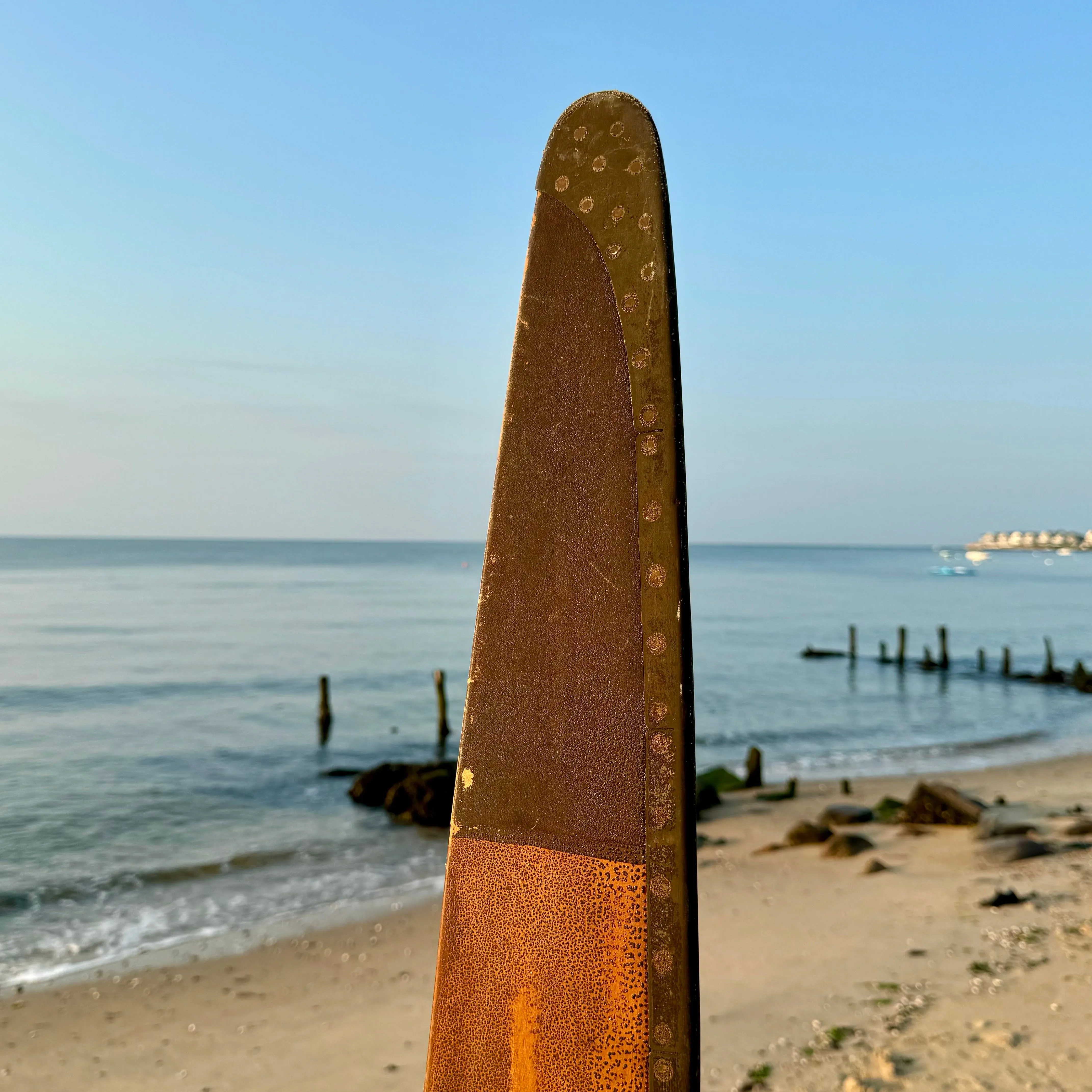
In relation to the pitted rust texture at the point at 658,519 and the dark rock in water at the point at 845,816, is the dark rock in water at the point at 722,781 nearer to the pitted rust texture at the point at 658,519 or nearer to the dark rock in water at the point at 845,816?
the dark rock in water at the point at 845,816

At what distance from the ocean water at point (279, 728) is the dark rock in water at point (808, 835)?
182 inches

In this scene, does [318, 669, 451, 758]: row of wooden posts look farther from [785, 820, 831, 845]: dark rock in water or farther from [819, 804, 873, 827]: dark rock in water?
[785, 820, 831, 845]: dark rock in water

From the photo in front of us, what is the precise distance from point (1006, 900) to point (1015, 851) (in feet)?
6.56

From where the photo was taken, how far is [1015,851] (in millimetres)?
9500

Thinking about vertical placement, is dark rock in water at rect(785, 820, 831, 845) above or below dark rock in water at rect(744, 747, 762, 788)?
above

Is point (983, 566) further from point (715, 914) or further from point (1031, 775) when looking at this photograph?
point (715, 914)

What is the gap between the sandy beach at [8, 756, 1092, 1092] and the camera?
5.03 meters

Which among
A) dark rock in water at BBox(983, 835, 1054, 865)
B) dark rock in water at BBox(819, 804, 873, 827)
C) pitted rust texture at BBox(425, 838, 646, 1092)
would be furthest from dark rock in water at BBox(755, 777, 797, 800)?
pitted rust texture at BBox(425, 838, 646, 1092)

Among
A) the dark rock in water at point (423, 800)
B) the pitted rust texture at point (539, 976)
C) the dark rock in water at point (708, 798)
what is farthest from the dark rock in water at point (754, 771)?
the pitted rust texture at point (539, 976)

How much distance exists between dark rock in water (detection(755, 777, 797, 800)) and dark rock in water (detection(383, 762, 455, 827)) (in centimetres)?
516

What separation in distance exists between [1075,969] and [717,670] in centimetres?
3071

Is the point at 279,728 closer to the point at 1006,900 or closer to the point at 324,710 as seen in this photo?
the point at 324,710

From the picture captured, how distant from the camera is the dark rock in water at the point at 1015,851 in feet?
30.9

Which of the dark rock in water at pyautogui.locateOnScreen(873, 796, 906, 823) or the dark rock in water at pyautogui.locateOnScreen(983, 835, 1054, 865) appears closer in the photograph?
the dark rock in water at pyautogui.locateOnScreen(983, 835, 1054, 865)
